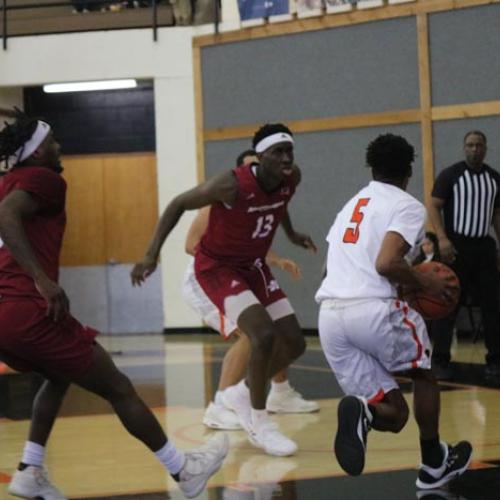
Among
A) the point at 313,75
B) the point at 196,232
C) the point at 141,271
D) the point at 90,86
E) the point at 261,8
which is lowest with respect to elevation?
the point at 141,271

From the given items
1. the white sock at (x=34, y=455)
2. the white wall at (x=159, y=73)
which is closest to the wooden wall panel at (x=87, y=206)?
the white wall at (x=159, y=73)

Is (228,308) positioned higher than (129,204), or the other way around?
(129,204)

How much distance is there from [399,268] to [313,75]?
9170mm

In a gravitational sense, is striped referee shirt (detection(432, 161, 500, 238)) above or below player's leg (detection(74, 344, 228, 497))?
→ above

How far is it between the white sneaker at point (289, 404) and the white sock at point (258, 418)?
1361mm

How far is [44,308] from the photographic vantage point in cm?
543

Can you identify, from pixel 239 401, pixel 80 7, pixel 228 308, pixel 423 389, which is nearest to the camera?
pixel 423 389

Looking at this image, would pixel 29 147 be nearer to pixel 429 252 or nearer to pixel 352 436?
pixel 352 436

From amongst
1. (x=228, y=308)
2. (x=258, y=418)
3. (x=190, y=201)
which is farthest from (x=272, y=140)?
(x=258, y=418)

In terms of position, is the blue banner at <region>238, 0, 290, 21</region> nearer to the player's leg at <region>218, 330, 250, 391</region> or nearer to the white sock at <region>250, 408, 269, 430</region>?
the player's leg at <region>218, 330, 250, 391</region>

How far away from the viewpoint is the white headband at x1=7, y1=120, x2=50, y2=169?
18.4 feet

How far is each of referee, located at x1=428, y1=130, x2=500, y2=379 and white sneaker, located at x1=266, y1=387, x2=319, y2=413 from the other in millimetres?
2335

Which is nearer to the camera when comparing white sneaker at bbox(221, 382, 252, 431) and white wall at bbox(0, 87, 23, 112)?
white sneaker at bbox(221, 382, 252, 431)

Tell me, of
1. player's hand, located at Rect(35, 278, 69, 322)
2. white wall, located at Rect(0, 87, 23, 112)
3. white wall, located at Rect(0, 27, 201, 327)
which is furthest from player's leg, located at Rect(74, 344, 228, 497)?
white wall, located at Rect(0, 87, 23, 112)
